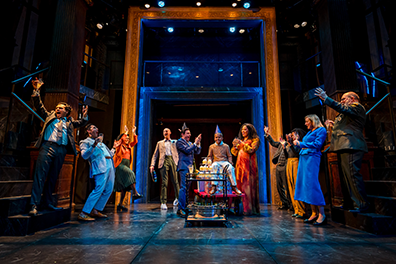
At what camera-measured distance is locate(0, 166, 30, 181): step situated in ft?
12.8

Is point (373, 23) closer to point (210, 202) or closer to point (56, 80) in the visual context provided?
point (210, 202)

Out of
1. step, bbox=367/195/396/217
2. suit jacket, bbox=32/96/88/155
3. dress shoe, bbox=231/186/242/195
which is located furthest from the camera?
dress shoe, bbox=231/186/242/195

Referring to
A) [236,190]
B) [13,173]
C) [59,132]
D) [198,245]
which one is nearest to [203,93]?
[236,190]

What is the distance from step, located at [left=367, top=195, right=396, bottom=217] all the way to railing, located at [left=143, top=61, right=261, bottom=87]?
18.0 ft

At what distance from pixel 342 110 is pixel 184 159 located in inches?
105

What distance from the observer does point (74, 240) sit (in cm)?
234

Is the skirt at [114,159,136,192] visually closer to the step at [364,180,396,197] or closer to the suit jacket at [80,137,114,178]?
the suit jacket at [80,137,114,178]

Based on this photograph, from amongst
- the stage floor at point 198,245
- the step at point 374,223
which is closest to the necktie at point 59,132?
the stage floor at point 198,245

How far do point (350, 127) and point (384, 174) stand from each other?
1.51 m

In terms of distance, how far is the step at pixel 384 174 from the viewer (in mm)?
3617

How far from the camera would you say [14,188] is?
3.28 meters

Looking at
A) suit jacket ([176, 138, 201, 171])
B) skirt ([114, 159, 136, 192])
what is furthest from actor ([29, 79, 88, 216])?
suit jacket ([176, 138, 201, 171])

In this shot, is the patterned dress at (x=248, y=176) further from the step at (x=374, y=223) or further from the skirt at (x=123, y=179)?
the skirt at (x=123, y=179)

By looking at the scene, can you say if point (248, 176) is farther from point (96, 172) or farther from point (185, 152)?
point (96, 172)
